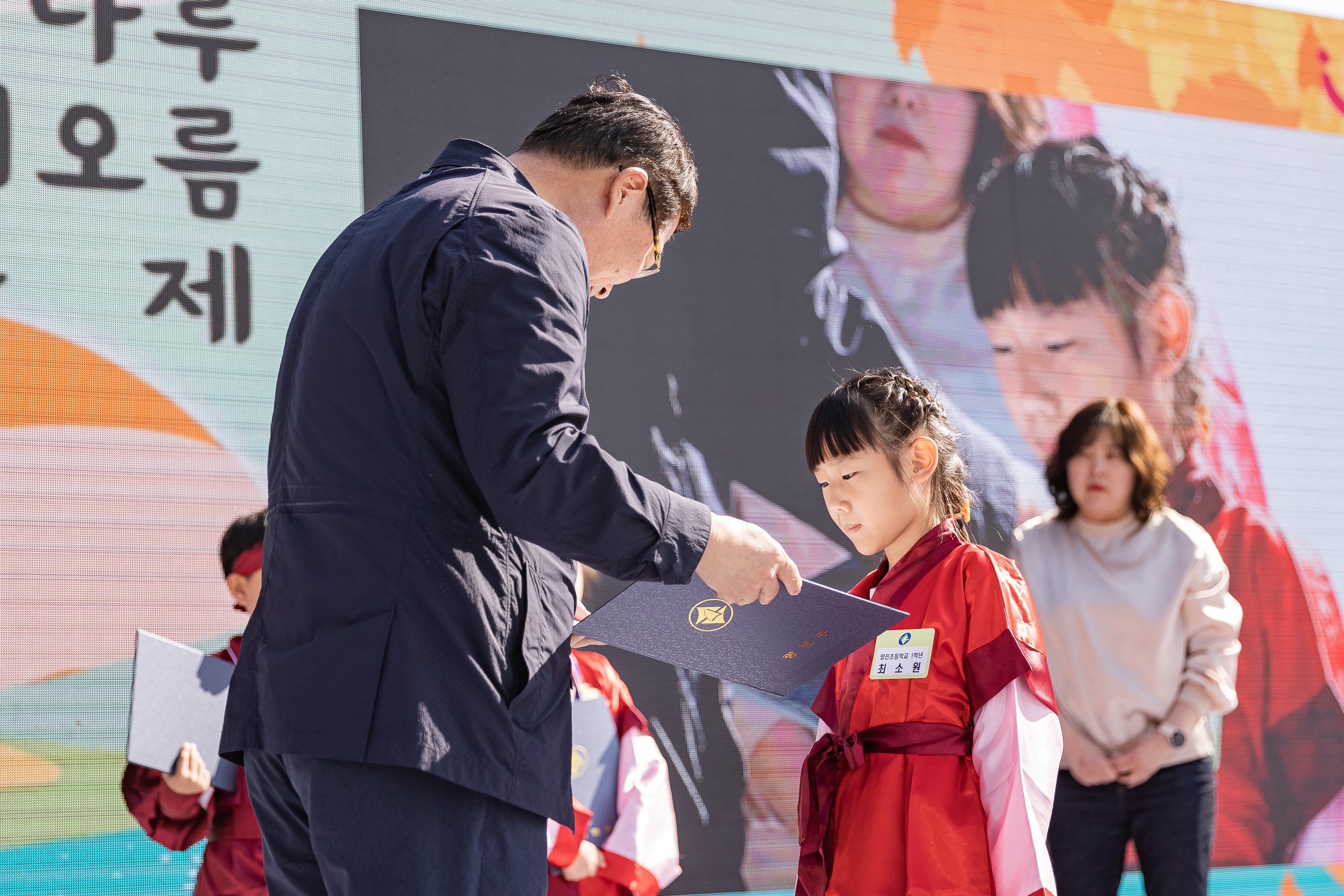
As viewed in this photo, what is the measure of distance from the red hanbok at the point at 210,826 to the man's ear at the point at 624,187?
54.7 inches

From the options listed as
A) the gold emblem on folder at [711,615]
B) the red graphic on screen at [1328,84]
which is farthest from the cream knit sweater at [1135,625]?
the red graphic on screen at [1328,84]

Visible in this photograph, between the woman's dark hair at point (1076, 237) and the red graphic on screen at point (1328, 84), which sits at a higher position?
the red graphic on screen at point (1328, 84)

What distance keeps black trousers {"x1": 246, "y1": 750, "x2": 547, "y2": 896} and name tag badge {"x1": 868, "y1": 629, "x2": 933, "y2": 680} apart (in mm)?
685

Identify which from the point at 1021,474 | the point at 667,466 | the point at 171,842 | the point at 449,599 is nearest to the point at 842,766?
the point at 449,599

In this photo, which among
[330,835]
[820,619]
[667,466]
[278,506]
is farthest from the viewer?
[667,466]

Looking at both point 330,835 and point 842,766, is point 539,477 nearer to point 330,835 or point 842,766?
point 330,835

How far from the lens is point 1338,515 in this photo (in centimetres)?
434

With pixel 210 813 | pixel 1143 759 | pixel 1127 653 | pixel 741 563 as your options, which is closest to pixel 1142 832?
pixel 1143 759

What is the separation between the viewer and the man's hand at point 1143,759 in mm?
2320

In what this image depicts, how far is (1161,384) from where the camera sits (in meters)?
4.14

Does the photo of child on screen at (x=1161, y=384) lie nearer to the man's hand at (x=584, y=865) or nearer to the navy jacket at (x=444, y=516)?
the man's hand at (x=584, y=865)

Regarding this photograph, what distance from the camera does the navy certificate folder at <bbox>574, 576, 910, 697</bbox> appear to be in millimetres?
1226

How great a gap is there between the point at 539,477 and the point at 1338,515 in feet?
14.1

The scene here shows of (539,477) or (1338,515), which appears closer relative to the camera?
(539,477)
